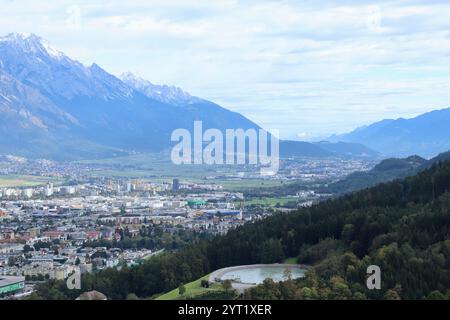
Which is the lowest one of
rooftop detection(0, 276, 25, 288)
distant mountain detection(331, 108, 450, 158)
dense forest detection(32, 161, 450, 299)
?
rooftop detection(0, 276, 25, 288)

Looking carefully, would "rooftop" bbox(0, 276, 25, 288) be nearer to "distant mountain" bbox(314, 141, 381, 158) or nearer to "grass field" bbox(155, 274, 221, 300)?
"grass field" bbox(155, 274, 221, 300)

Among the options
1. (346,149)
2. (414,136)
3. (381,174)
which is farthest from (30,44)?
(381,174)

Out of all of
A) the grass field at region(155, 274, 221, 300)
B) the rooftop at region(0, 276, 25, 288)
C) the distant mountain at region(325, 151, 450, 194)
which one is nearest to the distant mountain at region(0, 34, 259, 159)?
the distant mountain at region(325, 151, 450, 194)

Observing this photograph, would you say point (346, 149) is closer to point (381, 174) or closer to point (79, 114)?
point (79, 114)

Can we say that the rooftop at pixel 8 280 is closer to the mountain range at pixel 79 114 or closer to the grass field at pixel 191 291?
the grass field at pixel 191 291

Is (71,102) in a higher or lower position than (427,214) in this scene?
higher
